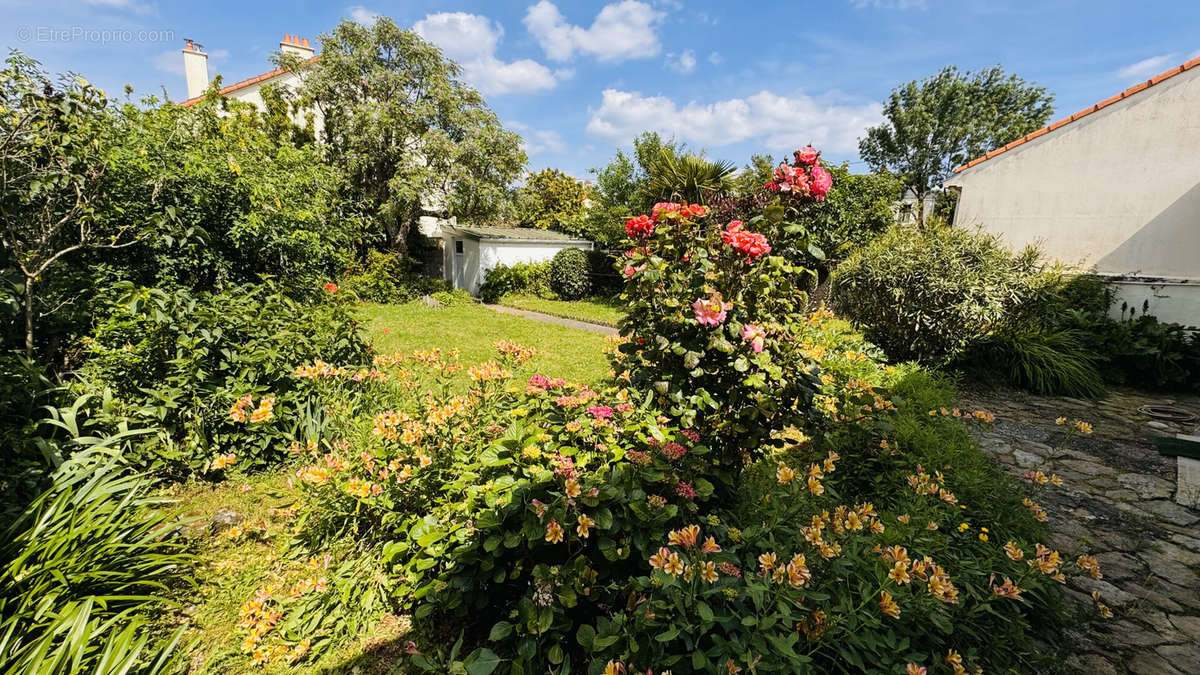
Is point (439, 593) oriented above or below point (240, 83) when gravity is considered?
below

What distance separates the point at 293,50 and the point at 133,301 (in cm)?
1710

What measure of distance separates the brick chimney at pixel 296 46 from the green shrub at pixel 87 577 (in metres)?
17.6

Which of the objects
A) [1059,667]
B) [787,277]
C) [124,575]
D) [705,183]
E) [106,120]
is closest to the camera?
[1059,667]

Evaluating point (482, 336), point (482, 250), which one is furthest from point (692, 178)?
point (482, 250)

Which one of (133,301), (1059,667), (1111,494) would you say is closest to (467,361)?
(133,301)

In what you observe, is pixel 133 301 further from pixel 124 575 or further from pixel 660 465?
pixel 660 465

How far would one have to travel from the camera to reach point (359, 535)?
95.4 inches

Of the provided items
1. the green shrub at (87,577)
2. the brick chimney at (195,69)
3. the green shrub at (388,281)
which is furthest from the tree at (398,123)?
the green shrub at (87,577)

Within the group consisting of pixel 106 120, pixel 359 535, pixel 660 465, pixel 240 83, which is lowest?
pixel 359 535

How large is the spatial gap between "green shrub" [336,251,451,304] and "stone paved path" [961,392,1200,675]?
43.4 ft

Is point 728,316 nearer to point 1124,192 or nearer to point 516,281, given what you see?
point 1124,192

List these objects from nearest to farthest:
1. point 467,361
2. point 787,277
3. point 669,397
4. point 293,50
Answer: point 669,397
point 787,277
point 467,361
point 293,50

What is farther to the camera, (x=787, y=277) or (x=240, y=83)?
(x=240, y=83)

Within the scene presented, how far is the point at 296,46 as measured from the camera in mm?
14945
